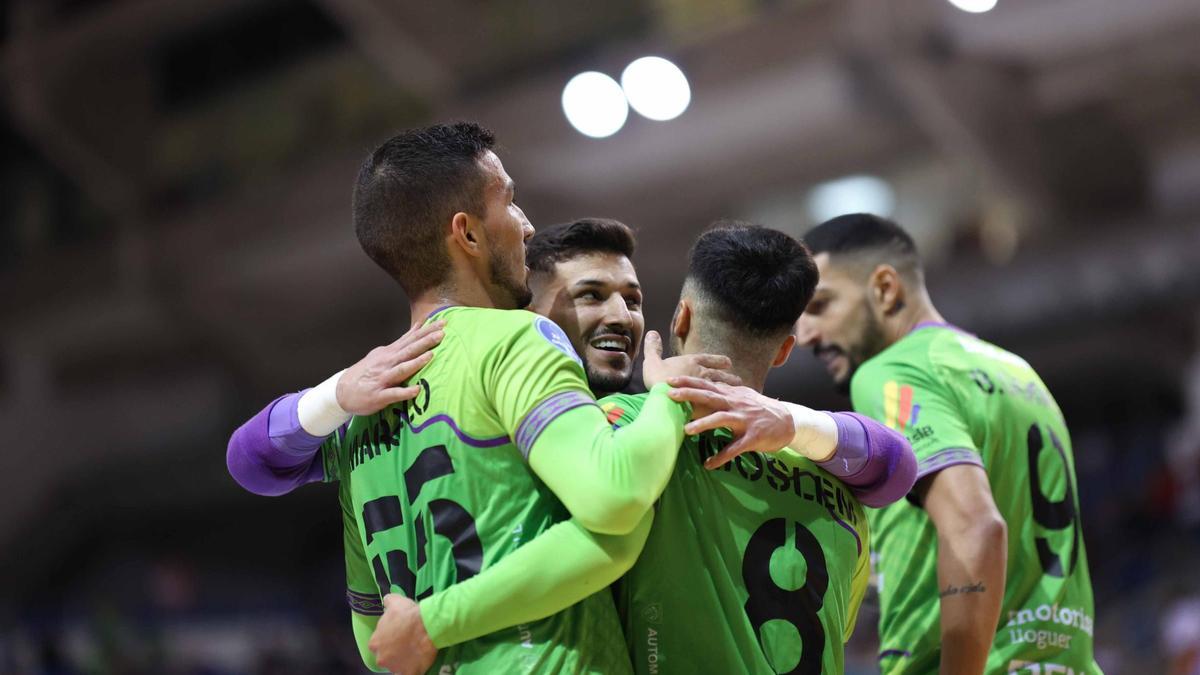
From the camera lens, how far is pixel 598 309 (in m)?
3.58

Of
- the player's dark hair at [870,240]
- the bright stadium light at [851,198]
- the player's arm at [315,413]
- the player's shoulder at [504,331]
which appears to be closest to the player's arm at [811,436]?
the player's shoulder at [504,331]

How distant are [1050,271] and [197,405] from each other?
13.7 metres

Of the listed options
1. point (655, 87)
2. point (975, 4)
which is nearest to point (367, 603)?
point (975, 4)

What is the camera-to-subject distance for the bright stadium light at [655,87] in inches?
516

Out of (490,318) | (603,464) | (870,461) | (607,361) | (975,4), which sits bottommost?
(870,461)

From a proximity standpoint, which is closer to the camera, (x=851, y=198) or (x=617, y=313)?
(x=617, y=313)

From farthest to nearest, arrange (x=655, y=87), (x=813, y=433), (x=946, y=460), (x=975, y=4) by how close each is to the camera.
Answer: (x=655, y=87) < (x=975, y=4) < (x=946, y=460) < (x=813, y=433)

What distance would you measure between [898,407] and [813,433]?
951 millimetres

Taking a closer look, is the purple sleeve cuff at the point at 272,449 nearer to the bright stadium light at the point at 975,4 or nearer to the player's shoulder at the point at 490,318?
the player's shoulder at the point at 490,318

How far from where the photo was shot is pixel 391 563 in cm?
280

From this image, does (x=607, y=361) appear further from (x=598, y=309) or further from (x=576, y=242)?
(x=576, y=242)

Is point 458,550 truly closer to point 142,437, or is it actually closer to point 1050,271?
point 1050,271

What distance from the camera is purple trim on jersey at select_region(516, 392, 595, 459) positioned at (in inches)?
98.8

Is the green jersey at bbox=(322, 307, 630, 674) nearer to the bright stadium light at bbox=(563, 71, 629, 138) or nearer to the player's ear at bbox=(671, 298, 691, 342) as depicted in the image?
the player's ear at bbox=(671, 298, 691, 342)
